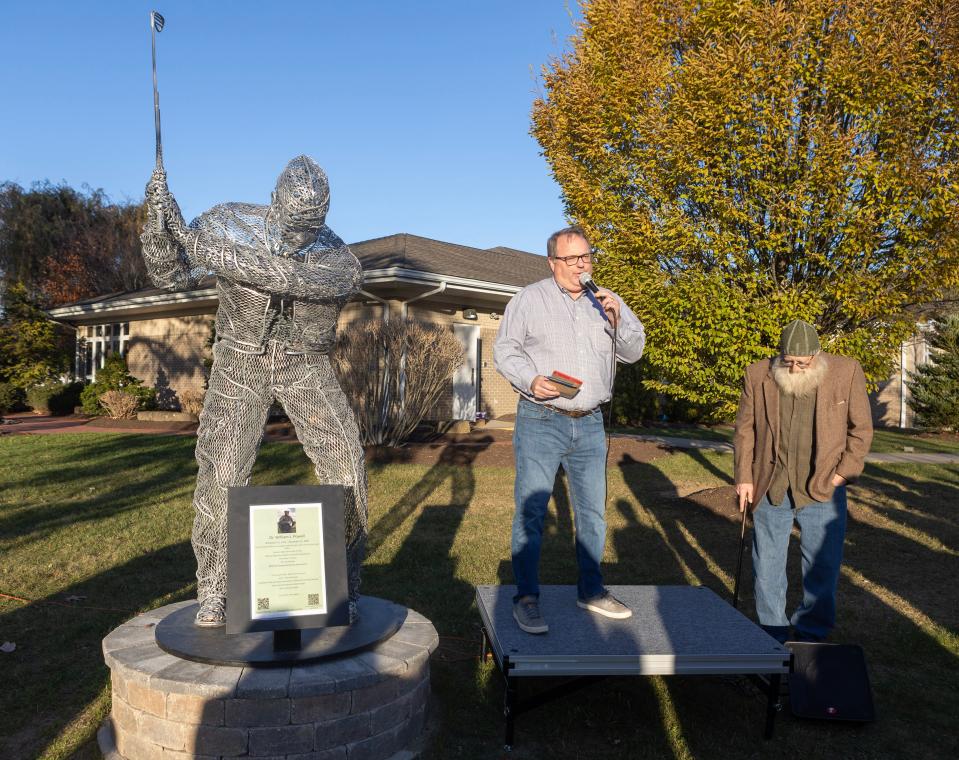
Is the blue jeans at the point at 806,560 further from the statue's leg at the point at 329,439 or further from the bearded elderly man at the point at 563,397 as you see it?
the statue's leg at the point at 329,439

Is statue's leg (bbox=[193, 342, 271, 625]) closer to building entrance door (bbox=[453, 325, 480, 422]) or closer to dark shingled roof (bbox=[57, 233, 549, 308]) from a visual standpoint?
dark shingled roof (bbox=[57, 233, 549, 308])

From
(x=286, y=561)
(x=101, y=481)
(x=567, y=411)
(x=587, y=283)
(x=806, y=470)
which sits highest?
(x=587, y=283)

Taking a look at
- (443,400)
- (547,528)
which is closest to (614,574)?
(547,528)

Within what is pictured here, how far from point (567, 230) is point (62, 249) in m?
41.0

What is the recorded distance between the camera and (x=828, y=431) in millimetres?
4074

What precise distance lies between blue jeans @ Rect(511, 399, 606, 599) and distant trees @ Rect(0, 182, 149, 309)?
3699 cm

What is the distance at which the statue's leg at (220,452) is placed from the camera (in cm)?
376

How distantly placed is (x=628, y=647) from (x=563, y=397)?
1.14 m

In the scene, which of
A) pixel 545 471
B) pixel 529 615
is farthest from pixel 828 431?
pixel 529 615

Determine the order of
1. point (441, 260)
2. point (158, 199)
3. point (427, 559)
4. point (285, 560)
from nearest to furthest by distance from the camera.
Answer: point (285, 560) → point (158, 199) → point (427, 559) → point (441, 260)

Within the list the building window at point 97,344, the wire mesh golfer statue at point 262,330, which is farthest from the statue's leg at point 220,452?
the building window at point 97,344

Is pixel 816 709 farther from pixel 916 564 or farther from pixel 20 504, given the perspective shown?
pixel 20 504

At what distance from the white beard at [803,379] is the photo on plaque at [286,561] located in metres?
2.41

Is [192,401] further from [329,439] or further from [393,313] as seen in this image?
[329,439]
